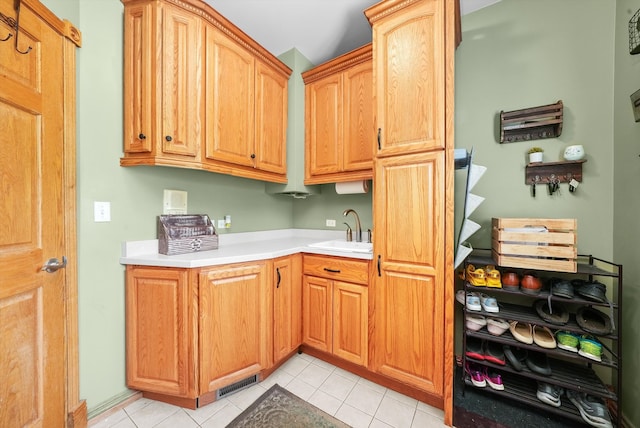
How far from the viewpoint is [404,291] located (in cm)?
143

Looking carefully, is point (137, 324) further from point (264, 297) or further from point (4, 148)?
point (4, 148)

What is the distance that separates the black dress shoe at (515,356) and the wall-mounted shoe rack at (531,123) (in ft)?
4.64

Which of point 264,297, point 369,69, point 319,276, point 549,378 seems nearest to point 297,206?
point 319,276

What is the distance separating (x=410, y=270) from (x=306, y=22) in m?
2.10

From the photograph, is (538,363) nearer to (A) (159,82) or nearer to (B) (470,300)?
(B) (470,300)

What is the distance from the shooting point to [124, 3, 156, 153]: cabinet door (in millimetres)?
1353

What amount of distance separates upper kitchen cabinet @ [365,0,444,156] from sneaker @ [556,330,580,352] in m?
1.30

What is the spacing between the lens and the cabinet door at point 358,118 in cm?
188

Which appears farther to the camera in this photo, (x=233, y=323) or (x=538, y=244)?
(x=233, y=323)

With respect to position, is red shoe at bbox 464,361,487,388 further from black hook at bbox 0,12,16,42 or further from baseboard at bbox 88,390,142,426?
black hook at bbox 0,12,16,42

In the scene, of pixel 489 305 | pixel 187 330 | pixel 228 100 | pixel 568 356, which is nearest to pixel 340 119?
pixel 228 100

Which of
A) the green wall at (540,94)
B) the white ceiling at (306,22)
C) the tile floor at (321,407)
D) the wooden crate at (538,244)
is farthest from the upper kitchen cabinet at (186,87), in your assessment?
the wooden crate at (538,244)

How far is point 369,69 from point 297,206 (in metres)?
1.53

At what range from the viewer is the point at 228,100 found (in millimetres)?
1663
